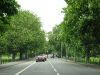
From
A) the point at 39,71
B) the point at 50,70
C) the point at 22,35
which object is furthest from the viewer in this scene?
the point at 22,35

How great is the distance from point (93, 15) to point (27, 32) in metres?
52.9

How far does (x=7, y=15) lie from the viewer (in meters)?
37.5

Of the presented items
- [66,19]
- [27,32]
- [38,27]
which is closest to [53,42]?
[38,27]

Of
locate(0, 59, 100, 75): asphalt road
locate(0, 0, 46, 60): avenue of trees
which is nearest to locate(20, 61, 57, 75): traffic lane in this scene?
locate(0, 59, 100, 75): asphalt road

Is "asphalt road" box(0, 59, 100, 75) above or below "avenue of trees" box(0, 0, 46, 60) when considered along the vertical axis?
below

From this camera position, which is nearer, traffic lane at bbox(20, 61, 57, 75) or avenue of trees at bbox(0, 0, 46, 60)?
traffic lane at bbox(20, 61, 57, 75)

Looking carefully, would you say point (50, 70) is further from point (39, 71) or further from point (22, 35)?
point (22, 35)

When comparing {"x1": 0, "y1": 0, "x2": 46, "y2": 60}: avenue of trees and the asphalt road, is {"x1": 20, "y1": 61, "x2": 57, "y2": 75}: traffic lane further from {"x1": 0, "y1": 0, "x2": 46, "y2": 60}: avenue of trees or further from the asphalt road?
{"x1": 0, "y1": 0, "x2": 46, "y2": 60}: avenue of trees

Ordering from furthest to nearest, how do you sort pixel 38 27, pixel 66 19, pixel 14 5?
pixel 38 27 → pixel 66 19 → pixel 14 5

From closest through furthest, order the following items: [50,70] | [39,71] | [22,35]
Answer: [39,71]
[50,70]
[22,35]

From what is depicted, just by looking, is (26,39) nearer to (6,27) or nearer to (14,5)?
(6,27)

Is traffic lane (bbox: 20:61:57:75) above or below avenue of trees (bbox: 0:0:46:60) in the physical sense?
below

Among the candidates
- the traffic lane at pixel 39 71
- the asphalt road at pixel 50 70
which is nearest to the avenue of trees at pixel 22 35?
the asphalt road at pixel 50 70

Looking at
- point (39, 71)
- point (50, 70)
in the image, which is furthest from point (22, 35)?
point (39, 71)
